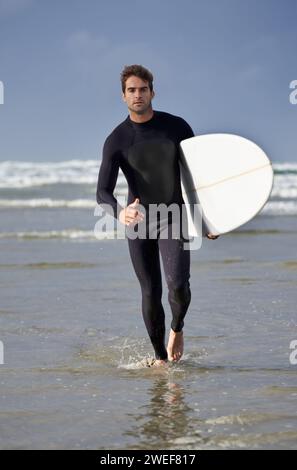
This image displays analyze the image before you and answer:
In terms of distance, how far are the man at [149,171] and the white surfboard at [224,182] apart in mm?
245

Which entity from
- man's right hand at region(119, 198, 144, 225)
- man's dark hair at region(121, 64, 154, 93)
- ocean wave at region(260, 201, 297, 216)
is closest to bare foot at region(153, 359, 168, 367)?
man's right hand at region(119, 198, 144, 225)

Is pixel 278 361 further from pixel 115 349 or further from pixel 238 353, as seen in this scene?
pixel 115 349

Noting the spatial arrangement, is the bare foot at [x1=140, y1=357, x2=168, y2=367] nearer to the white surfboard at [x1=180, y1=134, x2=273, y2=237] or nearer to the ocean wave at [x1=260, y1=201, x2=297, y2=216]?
the white surfboard at [x1=180, y1=134, x2=273, y2=237]

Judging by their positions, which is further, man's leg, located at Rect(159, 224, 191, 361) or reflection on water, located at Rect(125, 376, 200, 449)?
man's leg, located at Rect(159, 224, 191, 361)

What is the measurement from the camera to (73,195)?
30.2 meters

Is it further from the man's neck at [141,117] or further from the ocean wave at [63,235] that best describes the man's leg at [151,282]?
the ocean wave at [63,235]

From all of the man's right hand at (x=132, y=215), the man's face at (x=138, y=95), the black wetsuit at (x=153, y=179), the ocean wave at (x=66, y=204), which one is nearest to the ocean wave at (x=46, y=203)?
the ocean wave at (x=66, y=204)

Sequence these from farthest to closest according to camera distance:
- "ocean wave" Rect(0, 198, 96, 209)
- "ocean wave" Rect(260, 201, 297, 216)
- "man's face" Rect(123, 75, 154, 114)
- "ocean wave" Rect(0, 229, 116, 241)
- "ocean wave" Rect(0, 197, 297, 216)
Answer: "ocean wave" Rect(0, 198, 96, 209), "ocean wave" Rect(0, 197, 297, 216), "ocean wave" Rect(260, 201, 297, 216), "ocean wave" Rect(0, 229, 116, 241), "man's face" Rect(123, 75, 154, 114)

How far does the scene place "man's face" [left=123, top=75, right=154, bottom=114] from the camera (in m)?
5.55

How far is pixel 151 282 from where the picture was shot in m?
5.74

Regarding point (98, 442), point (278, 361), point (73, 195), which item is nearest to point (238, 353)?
point (278, 361)

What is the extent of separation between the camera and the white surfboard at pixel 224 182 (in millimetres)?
5922

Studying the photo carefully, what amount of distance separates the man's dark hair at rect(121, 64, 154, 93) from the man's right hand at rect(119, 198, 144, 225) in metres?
0.78

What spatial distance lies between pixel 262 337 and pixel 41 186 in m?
27.4
